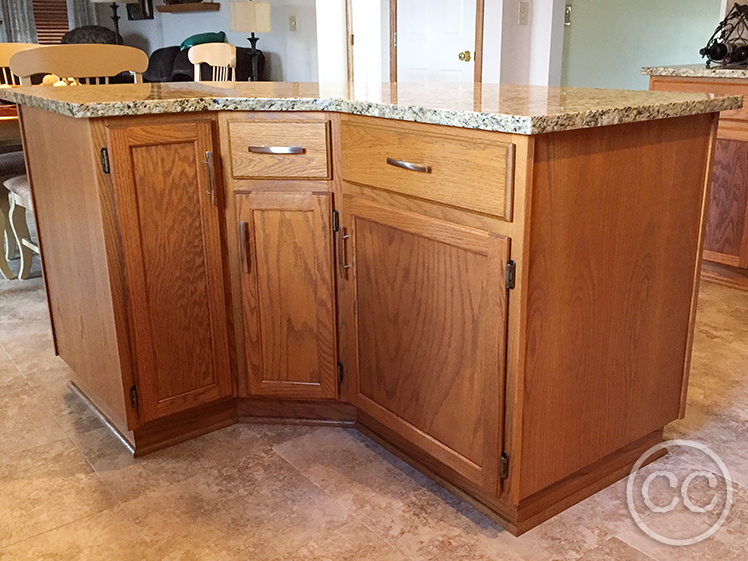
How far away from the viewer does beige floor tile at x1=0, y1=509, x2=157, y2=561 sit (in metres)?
1.56

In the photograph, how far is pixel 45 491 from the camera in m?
1.80

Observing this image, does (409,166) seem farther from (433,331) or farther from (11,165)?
(11,165)

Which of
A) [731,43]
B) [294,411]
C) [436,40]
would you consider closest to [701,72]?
[731,43]

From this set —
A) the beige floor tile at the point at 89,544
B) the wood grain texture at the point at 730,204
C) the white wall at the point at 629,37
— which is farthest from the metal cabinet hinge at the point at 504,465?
the white wall at the point at 629,37

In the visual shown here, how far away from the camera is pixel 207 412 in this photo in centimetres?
208

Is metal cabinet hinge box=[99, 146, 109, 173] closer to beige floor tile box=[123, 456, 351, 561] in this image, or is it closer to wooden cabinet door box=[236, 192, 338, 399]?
wooden cabinet door box=[236, 192, 338, 399]

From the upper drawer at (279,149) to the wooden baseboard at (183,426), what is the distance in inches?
26.5

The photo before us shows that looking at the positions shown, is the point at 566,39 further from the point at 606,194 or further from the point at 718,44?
the point at 606,194

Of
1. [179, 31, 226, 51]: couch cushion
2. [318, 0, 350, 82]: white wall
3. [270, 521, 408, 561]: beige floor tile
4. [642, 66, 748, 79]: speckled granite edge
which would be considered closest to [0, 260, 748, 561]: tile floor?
[270, 521, 408, 561]: beige floor tile

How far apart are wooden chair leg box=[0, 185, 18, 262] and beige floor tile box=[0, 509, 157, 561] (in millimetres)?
2145

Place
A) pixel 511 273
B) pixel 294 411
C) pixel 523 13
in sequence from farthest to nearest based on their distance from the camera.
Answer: pixel 523 13 → pixel 294 411 → pixel 511 273

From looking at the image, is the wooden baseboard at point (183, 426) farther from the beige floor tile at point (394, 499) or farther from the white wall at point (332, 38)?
the white wall at point (332, 38)

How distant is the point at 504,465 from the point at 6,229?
9.92 ft

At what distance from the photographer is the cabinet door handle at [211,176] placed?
1.84 m
